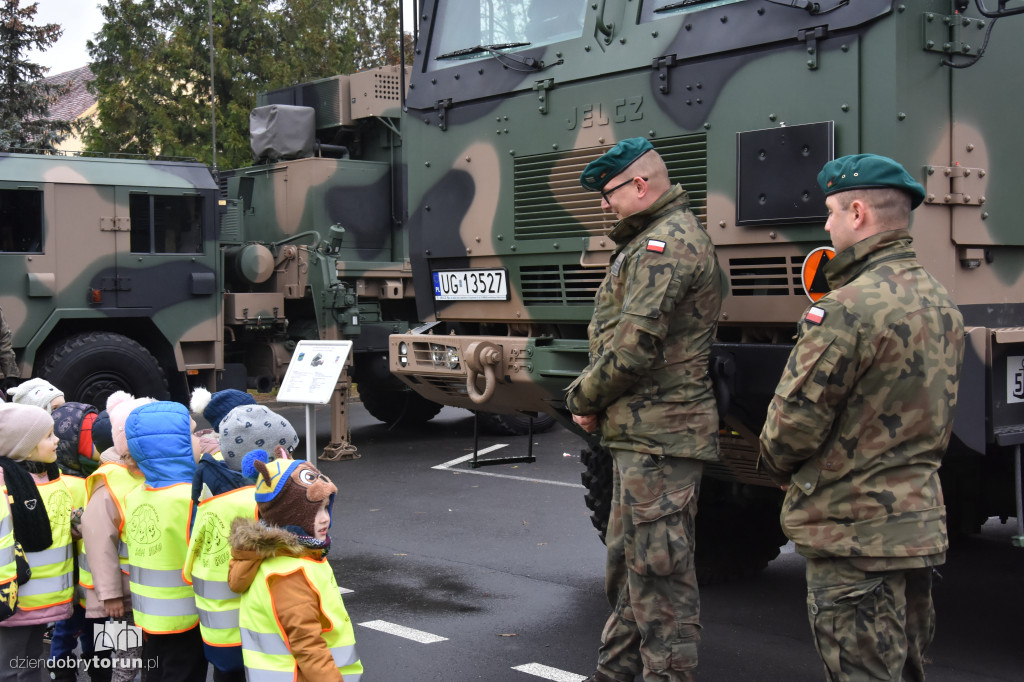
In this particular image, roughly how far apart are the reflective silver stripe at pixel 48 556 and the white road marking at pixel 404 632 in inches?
64.2

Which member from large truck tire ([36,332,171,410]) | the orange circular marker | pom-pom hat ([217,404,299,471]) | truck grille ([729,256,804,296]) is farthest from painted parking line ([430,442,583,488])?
pom-pom hat ([217,404,299,471])

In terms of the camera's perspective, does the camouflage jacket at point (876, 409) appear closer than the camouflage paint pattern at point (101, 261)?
Yes

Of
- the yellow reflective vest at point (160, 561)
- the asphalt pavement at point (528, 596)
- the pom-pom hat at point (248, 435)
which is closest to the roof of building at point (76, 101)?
the asphalt pavement at point (528, 596)

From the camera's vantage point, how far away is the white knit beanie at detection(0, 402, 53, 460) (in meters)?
3.68

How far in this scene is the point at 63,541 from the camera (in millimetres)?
3891

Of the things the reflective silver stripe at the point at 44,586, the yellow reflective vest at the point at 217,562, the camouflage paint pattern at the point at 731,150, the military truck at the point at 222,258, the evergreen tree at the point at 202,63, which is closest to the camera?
the yellow reflective vest at the point at 217,562

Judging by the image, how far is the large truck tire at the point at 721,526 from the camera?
5.40 meters

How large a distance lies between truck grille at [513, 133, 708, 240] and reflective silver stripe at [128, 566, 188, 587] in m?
2.11


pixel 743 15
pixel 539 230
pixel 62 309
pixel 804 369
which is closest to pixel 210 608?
pixel 804 369

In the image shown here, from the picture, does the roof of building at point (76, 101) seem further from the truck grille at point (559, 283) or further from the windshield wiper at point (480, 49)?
the truck grille at point (559, 283)

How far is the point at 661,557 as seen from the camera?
385 centimetres

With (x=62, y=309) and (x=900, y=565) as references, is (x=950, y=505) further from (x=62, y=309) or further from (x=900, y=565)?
(x=62, y=309)

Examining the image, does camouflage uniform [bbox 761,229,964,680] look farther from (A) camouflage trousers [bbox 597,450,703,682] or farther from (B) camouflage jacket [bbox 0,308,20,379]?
(B) camouflage jacket [bbox 0,308,20,379]

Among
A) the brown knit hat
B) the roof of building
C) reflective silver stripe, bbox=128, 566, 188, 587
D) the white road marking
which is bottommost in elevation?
the white road marking
